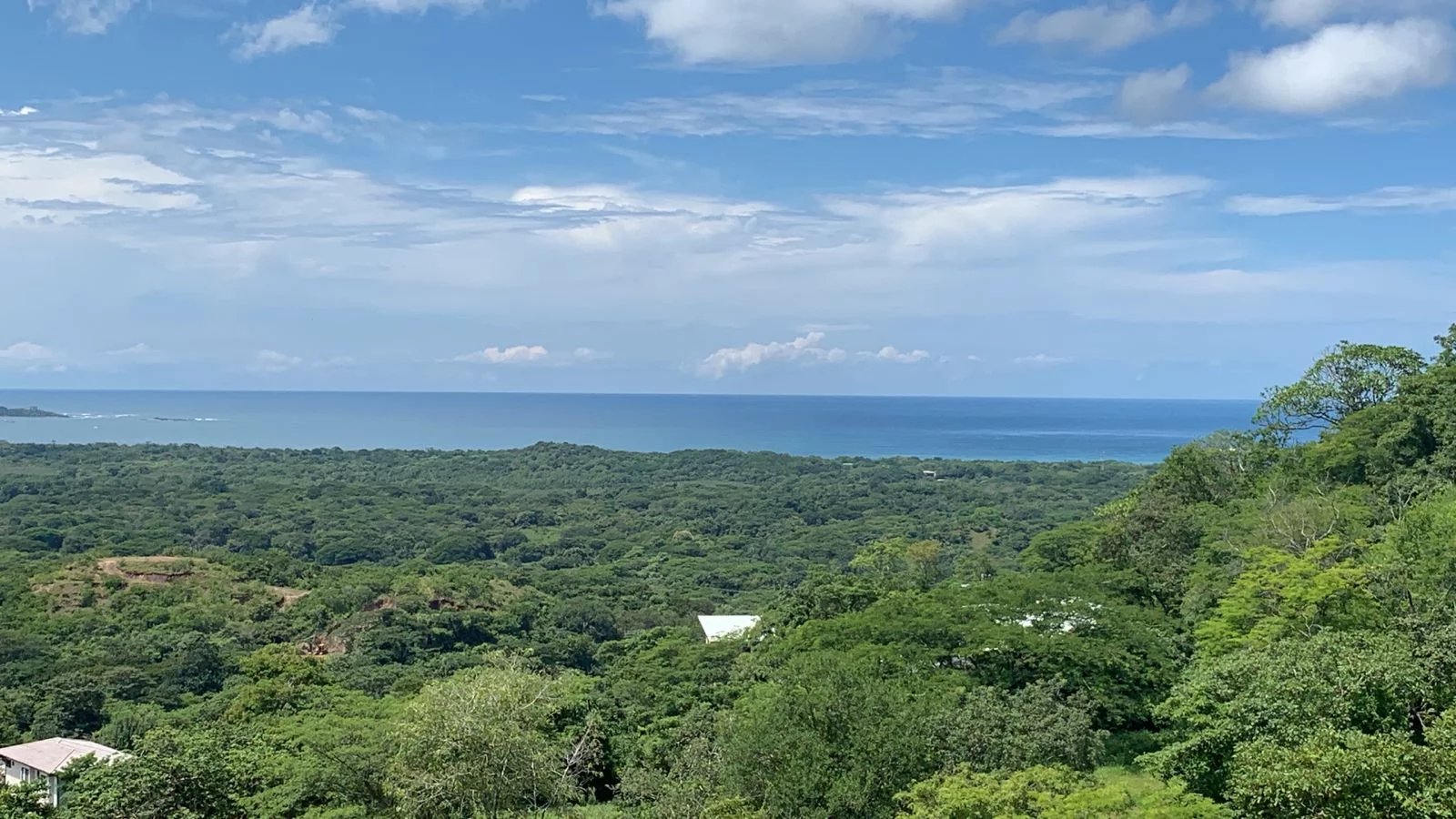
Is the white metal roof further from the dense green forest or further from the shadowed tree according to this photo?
the shadowed tree

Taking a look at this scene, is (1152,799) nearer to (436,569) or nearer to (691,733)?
(691,733)

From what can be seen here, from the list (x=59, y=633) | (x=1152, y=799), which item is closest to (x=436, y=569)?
(x=59, y=633)

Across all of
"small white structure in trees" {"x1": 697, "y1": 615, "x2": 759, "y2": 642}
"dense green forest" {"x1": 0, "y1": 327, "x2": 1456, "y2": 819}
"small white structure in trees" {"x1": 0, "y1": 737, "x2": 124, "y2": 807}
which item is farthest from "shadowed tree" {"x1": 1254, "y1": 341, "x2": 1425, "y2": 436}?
"small white structure in trees" {"x1": 0, "y1": 737, "x2": 124, "y2": 807}

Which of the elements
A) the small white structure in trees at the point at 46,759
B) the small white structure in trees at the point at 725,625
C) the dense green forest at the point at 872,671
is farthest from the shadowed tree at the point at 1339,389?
the small white structure in trees at the point at 46,759

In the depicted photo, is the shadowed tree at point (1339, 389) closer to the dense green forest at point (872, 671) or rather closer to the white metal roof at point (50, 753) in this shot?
the dense green forest at point (872, 671)

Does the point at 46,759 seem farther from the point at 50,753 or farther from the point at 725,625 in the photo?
the point at 725,625

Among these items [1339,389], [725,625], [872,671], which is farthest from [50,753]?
[1339,389]

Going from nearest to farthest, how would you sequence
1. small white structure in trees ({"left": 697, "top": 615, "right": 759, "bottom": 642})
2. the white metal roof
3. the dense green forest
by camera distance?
the dense green forest < the white metal roof < small white structure in trees ({"left": 697, "top": 615, "right": 759, "bottom": 642})
